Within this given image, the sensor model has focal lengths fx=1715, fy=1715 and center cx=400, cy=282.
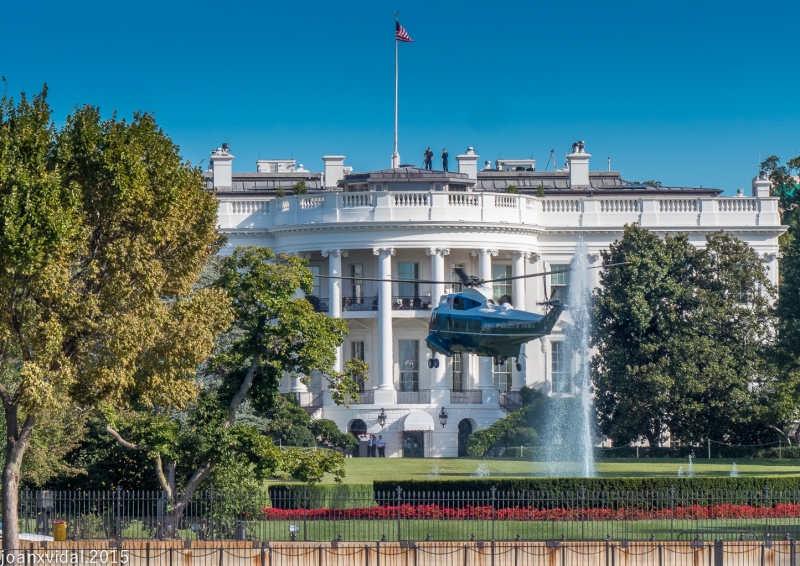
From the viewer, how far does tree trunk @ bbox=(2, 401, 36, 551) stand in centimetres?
3453

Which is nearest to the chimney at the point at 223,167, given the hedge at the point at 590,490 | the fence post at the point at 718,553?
the hedge at the point at 590,490

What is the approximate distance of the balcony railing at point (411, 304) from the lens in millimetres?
77062

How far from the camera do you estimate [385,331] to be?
76062 mm

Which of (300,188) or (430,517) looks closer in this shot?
(430,517)

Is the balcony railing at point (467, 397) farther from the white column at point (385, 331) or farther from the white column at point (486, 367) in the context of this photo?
the white column at point (385, 331)

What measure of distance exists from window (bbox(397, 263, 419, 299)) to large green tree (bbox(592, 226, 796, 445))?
10.8 meters

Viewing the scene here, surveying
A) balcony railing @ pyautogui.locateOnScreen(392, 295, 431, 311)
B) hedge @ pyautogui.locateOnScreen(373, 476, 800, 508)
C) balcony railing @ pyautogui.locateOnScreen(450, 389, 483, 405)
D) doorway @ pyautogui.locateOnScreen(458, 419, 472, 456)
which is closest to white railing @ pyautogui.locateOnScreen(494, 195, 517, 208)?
balcony railing @ pyautogui.locateOnScreen(392, 295, 431, 311)

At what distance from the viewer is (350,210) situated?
7656 centimetres

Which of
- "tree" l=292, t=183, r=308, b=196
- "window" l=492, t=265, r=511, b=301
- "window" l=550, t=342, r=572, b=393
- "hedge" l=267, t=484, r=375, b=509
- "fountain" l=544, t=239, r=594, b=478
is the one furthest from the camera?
"tree" l=292, t=183, r=308, b=196

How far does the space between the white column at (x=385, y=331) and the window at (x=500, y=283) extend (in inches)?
194

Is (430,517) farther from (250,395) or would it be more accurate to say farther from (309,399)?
(309,399)

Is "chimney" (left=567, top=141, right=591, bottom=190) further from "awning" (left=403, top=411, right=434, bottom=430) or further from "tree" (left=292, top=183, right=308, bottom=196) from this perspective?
"awning" (left=403, top=411, right=434, bottom=430)

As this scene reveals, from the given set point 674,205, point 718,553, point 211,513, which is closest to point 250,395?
point 211,513

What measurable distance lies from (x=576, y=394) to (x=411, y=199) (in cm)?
1222
